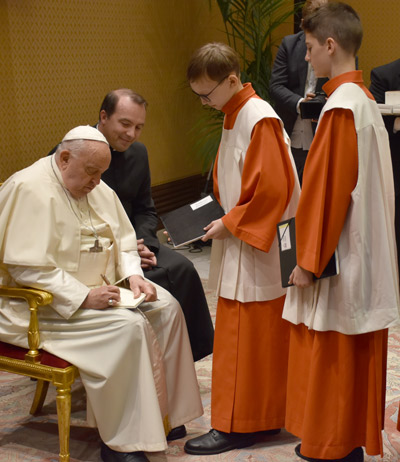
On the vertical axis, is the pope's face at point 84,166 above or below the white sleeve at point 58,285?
above

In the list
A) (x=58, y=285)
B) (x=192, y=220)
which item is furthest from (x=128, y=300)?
(x=192, y=220)

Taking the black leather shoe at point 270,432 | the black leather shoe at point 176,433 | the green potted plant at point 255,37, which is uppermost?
the green potted plant at point 255,37

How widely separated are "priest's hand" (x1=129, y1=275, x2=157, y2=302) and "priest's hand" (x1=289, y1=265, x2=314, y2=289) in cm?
75

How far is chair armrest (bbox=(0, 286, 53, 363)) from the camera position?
2777 millimetres

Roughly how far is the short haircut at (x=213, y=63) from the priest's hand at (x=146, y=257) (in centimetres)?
111

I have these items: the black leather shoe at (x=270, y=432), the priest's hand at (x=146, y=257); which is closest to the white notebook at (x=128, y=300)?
the priest's hand at (x=146, y=257)

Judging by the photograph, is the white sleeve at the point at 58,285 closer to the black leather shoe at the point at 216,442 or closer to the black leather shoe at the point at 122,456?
the black leather shoe at the point at 122,456

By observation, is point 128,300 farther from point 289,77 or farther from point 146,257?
point 289,77

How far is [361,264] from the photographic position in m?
2.43

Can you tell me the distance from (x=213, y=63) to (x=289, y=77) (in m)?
2.60

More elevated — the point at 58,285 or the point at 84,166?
the point at 84,166

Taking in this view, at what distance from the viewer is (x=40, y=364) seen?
2826 millimetres

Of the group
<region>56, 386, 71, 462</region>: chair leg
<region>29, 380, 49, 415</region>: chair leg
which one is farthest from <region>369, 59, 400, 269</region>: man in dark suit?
<region>56, 386, 71, 462</region>: chair leg

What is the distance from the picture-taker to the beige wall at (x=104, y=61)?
4934 mm
